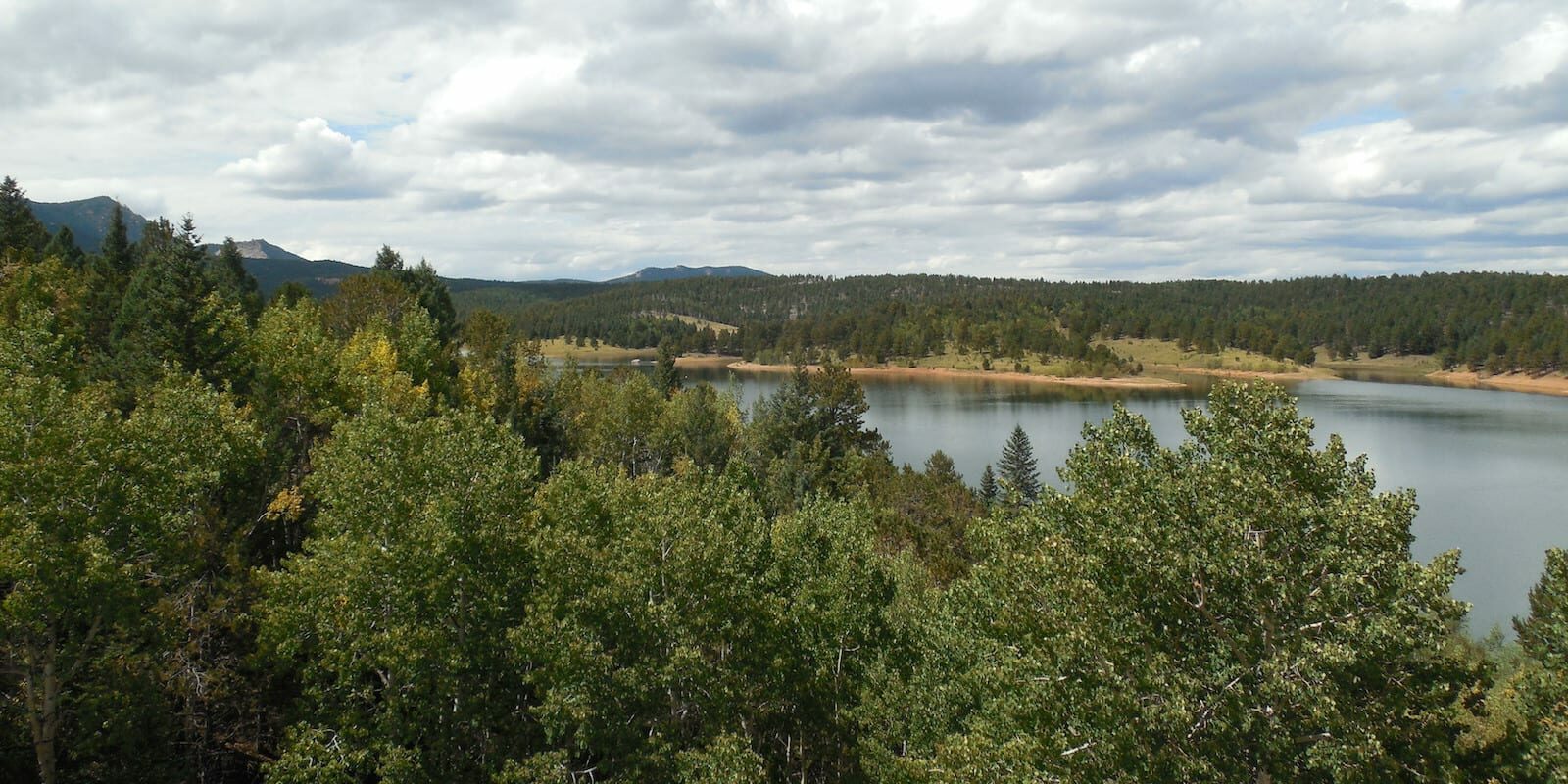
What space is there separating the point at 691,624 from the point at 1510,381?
163312 mm

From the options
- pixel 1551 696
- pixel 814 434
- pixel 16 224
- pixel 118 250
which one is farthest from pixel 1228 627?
pixel 16 224

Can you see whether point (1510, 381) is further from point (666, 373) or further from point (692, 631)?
point (692, 631)

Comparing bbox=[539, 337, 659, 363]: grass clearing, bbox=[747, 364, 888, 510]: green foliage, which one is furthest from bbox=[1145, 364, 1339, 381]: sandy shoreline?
bbox=[747, 364, 888, 510]: green foliage

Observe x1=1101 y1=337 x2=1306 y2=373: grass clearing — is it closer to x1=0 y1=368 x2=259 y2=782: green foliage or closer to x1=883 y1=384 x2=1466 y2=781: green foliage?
x1=883 y1=384 x2=1466 y2=781: green foliage

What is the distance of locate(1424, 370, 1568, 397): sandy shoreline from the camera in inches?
4934

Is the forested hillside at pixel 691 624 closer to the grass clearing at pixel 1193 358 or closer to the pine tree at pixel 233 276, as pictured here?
the pine tree at pixel 233 276

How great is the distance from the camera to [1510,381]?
134375 mm

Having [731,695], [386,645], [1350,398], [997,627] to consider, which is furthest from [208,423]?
[1350,398]

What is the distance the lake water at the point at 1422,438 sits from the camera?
46222 millimetres

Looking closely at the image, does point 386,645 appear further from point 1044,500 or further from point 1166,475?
point 1166,475

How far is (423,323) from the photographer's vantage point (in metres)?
38.3

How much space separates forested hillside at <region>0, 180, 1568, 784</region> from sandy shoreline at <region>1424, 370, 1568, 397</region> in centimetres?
13720

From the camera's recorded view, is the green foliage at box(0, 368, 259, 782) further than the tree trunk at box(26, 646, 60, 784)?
No

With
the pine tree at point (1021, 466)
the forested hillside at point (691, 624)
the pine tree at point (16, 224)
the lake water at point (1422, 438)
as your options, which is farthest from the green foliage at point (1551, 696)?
the pine tree at point (16, 224)
